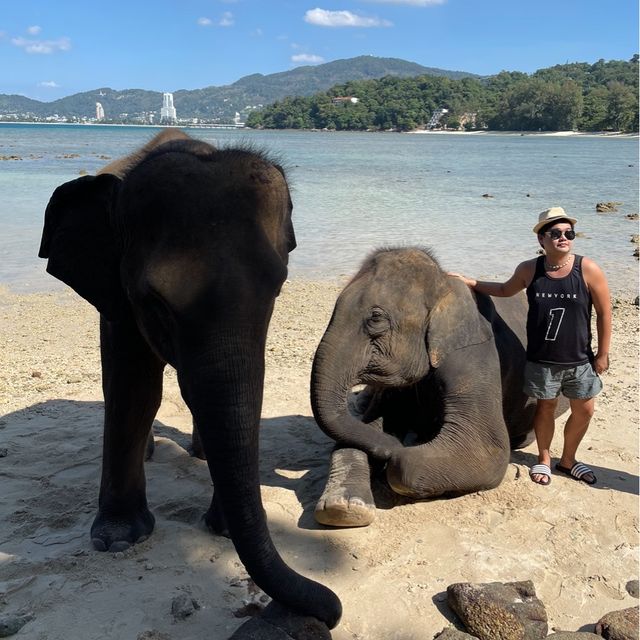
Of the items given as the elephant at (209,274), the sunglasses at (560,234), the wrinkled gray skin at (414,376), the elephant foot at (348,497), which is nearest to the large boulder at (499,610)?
the elephant at (209,274)

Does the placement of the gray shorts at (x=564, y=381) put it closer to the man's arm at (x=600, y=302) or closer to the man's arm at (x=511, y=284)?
the man's arm at (x=600, y=302)

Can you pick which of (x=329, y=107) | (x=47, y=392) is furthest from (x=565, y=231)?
(x=329, y=107)

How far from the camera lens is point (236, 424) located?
2.78 metres

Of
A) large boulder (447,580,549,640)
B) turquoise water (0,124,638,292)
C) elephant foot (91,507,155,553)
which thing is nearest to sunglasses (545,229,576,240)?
turquoise water (0,124,638,292)

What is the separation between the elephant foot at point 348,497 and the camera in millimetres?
4348

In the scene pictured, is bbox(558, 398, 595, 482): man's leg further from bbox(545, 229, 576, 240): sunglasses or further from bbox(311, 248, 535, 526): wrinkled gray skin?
bbox(545, 229, 576, 240): sunglasses

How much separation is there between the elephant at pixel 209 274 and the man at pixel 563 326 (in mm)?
2202

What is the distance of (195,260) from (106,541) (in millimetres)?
2140

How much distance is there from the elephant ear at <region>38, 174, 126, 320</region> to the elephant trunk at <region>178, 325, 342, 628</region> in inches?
34.5

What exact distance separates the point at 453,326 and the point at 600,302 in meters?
0.98

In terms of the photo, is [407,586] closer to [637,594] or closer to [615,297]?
[637,594]

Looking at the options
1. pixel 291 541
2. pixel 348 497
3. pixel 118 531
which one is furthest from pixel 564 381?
pixel 118 531

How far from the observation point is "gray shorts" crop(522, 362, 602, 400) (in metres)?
5.04

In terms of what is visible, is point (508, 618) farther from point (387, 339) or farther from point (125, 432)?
point (125, 432)
